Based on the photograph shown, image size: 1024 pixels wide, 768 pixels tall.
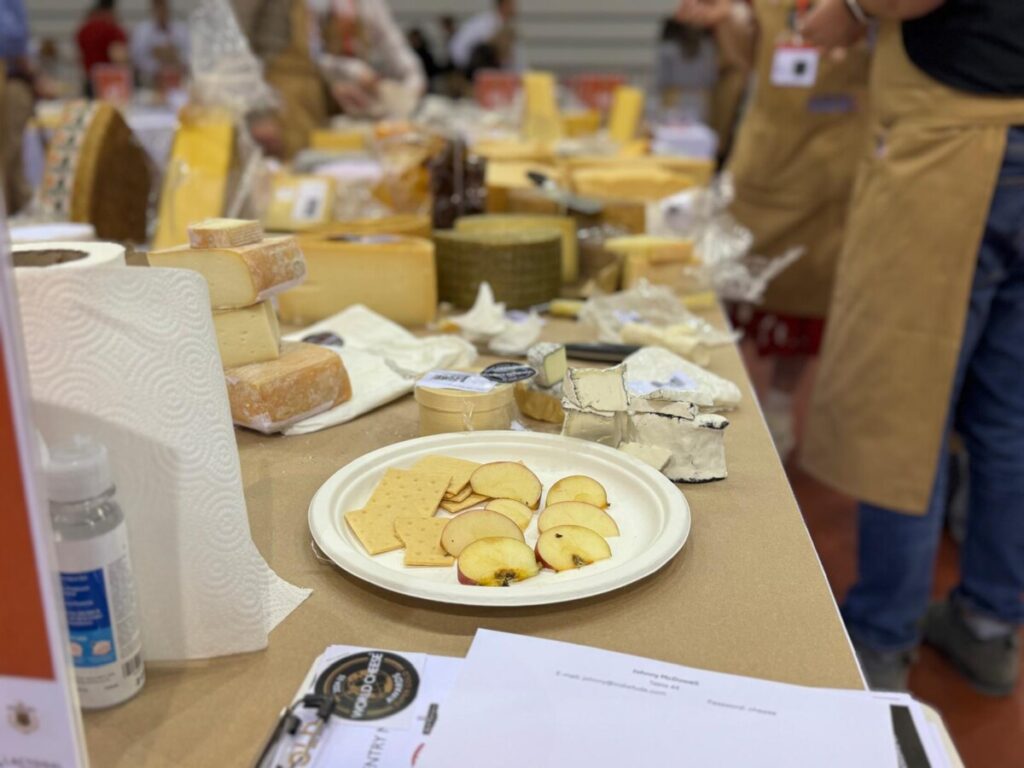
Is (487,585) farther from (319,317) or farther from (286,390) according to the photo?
(319,317)

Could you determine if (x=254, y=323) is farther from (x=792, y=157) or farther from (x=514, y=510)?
(x=792, y=157)

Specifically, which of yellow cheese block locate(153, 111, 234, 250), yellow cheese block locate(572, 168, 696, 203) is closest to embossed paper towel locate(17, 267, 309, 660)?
yellow cheese block locate(153, 111, 234, 250)

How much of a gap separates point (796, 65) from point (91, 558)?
8.05 feet

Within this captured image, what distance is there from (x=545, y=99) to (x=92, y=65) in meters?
4.33

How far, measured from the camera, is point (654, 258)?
1.86 meters

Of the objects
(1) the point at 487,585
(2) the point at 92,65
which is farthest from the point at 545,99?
(2) the point at 92,65

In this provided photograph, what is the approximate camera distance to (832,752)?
2.04ft

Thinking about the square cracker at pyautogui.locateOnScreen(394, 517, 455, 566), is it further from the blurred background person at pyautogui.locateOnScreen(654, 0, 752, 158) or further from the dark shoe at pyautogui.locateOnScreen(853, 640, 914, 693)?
the blurred background person at pyautogui.locateOnScreen(654, 0, 752, 158)

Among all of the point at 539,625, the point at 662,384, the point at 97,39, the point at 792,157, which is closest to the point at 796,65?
the point at 792,157

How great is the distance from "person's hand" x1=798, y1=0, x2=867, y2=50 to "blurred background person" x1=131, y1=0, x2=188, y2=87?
393 cm

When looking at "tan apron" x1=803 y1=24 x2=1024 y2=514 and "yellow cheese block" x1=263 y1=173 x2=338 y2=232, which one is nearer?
"tan apron" x1=803 y1=24 x2=1024 y2=514

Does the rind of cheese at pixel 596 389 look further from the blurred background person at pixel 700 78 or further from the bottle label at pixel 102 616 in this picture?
the blurred background person at pixel 700 78

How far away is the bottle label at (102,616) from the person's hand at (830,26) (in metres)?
1.75

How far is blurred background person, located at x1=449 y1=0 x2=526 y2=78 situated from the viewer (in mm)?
6750
